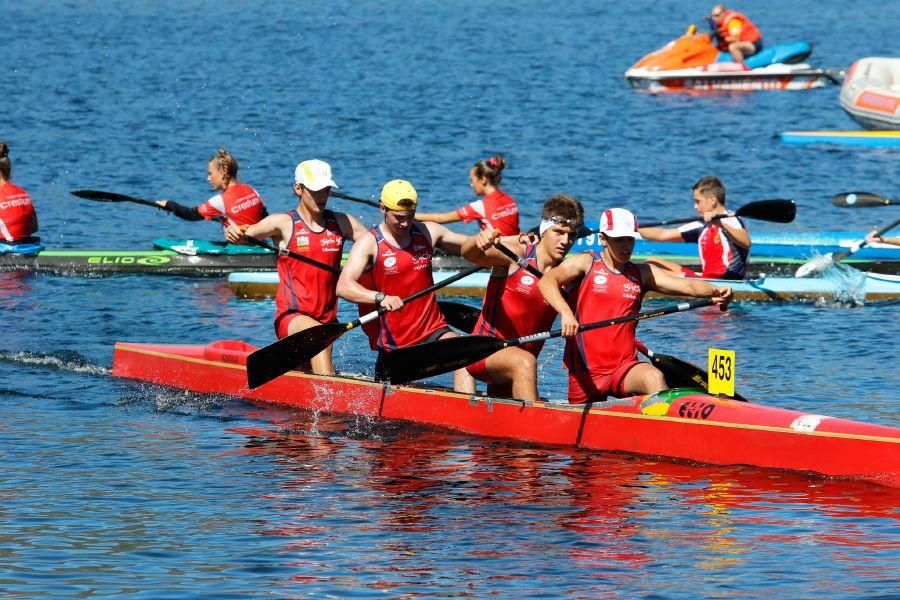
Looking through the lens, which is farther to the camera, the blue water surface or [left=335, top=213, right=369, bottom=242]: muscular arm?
[left=335, top=213, right=369, bottom=242]: muscular arm

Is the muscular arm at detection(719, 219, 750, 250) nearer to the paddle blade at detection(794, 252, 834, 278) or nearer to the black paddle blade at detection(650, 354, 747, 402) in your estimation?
the paddle blade at detection(794, 252, 834, 278)

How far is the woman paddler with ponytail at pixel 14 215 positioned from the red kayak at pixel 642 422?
6910 mm

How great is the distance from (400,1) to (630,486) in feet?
195

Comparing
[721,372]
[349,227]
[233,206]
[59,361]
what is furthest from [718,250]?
[59,361]

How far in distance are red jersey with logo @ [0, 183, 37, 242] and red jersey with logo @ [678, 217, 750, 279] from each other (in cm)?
818

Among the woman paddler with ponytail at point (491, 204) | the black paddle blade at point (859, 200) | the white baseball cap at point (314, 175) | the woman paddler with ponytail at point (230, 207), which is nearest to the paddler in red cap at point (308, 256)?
the white baseball cap at point (314, 175)

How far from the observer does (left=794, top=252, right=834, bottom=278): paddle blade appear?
18.4 metres

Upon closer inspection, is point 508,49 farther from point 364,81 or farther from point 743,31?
point 743,31

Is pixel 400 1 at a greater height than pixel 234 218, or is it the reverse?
pixel 400 1

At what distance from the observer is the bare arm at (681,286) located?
10.9 m

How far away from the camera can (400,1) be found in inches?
2680

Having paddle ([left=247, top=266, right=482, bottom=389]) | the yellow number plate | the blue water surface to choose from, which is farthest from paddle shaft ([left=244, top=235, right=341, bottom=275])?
the yellow number plate

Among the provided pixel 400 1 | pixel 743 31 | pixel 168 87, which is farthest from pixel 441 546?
pixel 400 1

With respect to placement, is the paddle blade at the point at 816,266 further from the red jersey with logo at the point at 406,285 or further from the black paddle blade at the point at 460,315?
the red jersey with logo at the point at 406,285
